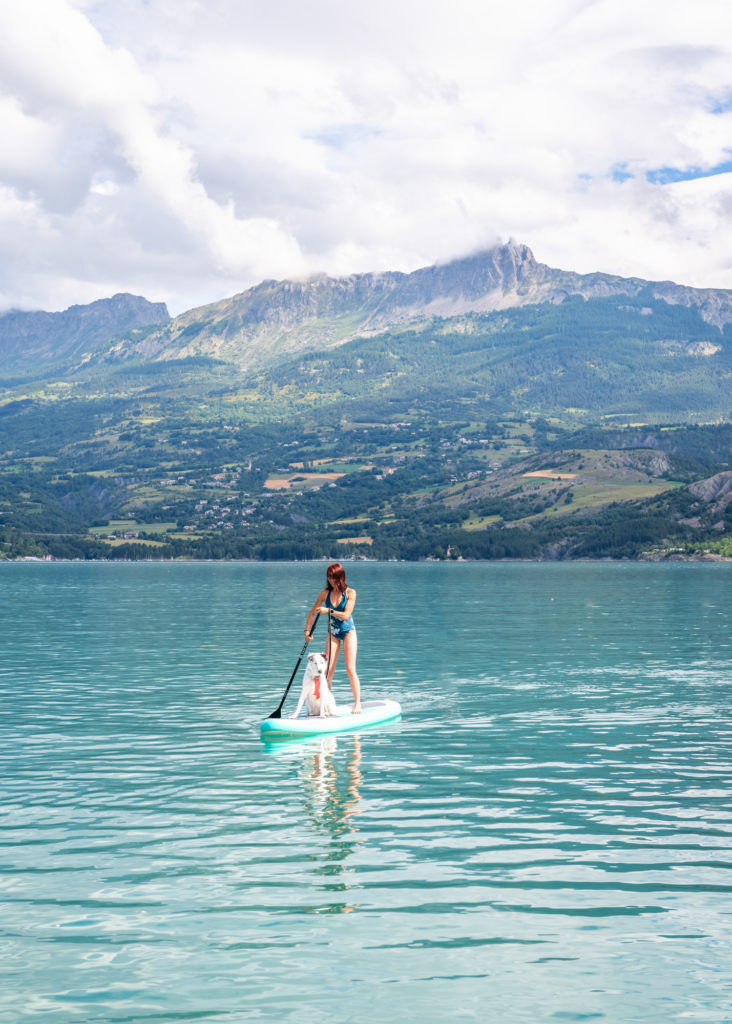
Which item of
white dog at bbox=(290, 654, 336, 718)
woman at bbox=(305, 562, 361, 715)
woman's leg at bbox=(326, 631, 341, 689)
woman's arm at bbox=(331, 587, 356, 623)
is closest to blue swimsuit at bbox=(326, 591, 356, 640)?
woman at bbox=(305, 562, 361, 715)

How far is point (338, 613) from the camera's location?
36.4 m

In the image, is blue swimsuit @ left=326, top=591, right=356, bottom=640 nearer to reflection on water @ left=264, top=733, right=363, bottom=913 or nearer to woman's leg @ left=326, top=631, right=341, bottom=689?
woman's leg @ left=326, top=631, right=341, bottom=689

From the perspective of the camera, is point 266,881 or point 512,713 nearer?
point 266,881

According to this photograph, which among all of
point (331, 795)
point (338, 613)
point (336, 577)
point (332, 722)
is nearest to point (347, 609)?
point (338, 613)

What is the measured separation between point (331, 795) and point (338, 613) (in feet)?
33.9

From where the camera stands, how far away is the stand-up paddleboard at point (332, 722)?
34.2 metres

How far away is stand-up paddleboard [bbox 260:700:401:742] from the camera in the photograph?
34156 millimetres

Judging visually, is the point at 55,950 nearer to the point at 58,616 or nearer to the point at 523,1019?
the point at 523,1019

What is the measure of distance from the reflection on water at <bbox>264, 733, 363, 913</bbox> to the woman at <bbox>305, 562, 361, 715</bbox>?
298 cm

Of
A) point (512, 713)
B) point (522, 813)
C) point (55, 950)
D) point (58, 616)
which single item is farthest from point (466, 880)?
point (58, 616)

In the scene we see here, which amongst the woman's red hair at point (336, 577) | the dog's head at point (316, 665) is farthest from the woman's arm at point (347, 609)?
Result: the dog's head at point (316, 665)

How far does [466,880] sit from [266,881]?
A: 3.81 metres

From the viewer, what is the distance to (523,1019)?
13.8 meters

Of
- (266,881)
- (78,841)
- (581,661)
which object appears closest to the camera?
(266,881)
